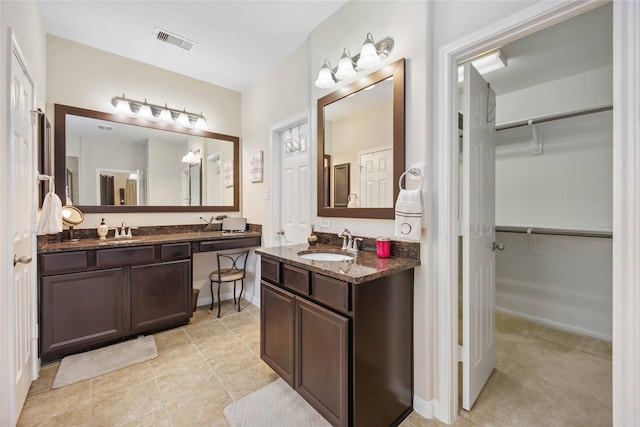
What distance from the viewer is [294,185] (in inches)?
117

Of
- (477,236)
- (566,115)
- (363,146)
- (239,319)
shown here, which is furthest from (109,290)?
(566,115)

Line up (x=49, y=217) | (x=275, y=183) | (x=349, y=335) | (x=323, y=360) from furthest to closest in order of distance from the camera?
(x=275, y=183)
(x=49, y=217)
(x=323, y=360)
(x=349, y=335)

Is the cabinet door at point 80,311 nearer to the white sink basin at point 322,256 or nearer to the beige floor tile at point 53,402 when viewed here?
the beige floor tile at point 53,402

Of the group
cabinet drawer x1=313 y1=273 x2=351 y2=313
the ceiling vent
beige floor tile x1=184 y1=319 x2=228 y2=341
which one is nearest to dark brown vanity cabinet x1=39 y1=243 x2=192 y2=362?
beige floor tile x1=184 y1=319 x2=228 y2=341

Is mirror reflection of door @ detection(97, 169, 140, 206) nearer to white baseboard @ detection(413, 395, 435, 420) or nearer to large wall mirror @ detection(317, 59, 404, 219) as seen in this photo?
large wall mirror @ detection(317, 59, 404, 219)

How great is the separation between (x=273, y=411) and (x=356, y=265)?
41.1 inches

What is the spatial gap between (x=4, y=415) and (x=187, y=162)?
103 inches

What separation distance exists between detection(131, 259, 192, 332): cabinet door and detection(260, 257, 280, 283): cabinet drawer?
49.1 inches

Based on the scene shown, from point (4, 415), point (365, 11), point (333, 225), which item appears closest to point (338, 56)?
point (365, 11)

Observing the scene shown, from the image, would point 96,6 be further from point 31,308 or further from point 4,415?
point 4,415

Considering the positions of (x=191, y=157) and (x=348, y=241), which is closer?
(x=348, y=241)

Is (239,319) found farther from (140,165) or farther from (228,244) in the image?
(140,165)

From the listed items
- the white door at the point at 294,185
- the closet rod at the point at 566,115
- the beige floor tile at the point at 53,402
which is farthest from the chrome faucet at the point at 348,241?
the closet rod at the point at 566,115

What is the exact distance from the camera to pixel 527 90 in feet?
9.46
